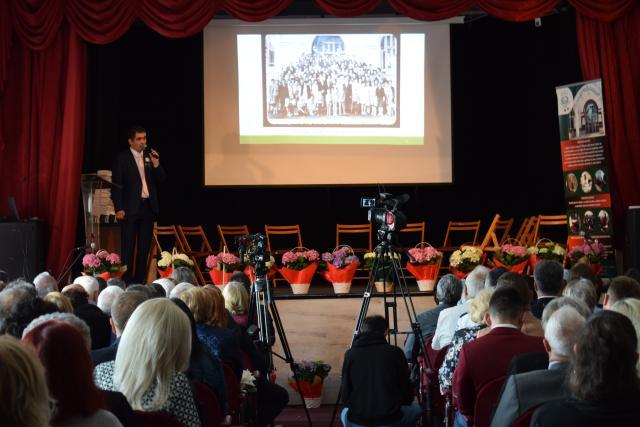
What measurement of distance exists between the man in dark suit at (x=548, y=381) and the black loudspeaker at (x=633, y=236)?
7.05 m

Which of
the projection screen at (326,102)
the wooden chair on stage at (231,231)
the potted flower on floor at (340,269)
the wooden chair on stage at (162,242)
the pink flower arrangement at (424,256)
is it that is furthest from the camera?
the wooden chair on stage at (231,231)

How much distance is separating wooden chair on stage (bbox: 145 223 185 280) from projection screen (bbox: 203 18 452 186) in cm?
91

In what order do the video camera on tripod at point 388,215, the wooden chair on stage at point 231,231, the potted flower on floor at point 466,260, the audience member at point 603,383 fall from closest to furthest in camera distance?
1. the audience member at point 603,383
2. the video camera on tripod at point 388,215
3. the potted flower on floor at point 466,260
4. the wooden chair on stage at point 231,231

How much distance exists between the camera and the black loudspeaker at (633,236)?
994 cm

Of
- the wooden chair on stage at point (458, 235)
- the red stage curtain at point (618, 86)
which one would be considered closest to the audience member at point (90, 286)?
the wooden chair on stage at point (458, 235)

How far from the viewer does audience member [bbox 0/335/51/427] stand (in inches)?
71.2

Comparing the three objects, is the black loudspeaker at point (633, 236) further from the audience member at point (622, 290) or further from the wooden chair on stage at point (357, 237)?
the audience member at point (622, 290)

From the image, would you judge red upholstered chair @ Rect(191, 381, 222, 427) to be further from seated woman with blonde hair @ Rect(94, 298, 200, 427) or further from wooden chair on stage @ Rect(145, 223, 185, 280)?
wooden chair on stage @ Rect(145, 223, 185, 280)

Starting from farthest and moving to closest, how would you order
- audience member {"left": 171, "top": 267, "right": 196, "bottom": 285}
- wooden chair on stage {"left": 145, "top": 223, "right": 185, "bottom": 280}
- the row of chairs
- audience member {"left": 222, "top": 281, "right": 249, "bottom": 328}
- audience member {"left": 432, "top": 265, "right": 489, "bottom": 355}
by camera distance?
the row of chairs → wooden chair on stage {"left": 145, "top": 223, "right": 185, "bottom": 280} → audience member {"left": 171, "top": 267, "right": 196, "bottom": 285} → audience member {"left": 222, "top": 281, "right": 249, "bottom": 328} → audience member {"left": 432, "top": 265, "right": 489, "bottom": 355}

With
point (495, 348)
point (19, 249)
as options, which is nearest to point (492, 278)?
point (495, 348)

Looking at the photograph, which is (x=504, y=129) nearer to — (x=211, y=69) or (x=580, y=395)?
(x=211, y=69)

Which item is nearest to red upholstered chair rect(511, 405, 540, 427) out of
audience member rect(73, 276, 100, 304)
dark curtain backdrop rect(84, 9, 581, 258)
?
audience member rect(73, 276, 100, 304)

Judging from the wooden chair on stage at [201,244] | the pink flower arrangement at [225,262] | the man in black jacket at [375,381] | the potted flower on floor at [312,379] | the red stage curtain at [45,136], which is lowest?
the potted flower on floor at [312,379]

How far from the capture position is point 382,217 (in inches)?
274
